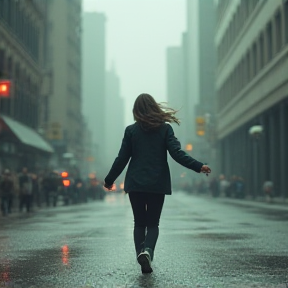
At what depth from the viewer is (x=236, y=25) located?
59.5 m

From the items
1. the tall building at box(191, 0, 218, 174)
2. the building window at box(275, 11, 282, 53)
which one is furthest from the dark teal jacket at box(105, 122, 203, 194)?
the tall building at box(191, 0, 218, 174)

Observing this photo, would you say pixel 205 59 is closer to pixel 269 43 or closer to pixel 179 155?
pixel 269 43

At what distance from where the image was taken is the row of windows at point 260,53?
3938cm

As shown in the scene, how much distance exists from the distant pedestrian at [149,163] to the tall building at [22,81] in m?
28.1

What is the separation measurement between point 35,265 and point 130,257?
4.15 feet

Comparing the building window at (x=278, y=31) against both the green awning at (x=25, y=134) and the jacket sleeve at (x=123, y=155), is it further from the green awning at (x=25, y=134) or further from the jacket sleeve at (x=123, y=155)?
the jacket sleeve at (x=123, y=155)

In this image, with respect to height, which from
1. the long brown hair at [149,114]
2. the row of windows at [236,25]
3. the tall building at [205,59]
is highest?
the tall building at [205,59]

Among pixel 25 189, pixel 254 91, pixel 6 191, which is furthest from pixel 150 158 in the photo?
pixel 254 91

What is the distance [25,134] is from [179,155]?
3644 centimetres

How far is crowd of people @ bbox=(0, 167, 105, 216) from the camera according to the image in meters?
25.0

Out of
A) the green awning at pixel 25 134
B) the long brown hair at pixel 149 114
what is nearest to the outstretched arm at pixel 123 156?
the long brown hair at pixel 149 114

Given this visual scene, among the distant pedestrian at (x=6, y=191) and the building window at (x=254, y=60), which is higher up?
the building window at (x=254, y=60)

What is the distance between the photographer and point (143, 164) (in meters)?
7.07

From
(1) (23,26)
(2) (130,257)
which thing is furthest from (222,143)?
(2) (130,257)
